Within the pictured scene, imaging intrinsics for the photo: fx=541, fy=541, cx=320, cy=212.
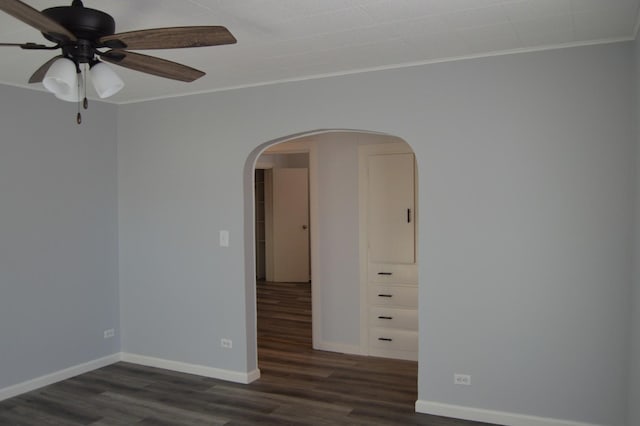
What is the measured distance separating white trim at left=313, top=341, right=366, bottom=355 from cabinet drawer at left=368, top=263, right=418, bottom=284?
2.23 feet

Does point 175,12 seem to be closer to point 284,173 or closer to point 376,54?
point 376,54

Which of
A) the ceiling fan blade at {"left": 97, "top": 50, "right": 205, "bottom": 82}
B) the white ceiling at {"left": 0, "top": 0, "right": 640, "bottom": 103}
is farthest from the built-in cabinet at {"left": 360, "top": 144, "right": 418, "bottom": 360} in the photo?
the ceiling fan blade at {"left": 97, "top": 50, "right": 205, "bottom": 82}

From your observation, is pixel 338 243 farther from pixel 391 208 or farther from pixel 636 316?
pixel 636 316

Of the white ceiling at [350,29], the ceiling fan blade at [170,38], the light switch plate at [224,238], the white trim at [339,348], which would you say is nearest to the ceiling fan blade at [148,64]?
the ceiling fan blade at [170,38]

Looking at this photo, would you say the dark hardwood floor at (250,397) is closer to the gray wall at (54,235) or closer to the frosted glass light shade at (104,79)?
the gray wall at (54,235)

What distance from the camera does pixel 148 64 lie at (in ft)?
7.79

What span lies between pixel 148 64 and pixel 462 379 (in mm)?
2727

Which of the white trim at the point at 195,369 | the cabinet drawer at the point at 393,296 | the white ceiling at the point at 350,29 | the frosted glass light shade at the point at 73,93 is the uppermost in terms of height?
the white ceiling at the point at 350,29

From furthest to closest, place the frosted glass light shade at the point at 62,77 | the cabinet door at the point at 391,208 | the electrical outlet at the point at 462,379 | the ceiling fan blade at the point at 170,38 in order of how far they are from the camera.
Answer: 1. the cabinet door at the point at 391,208
2. the electrical outlet at the point at 462,379
3. the frosted glass light shade at the point at 62,77
4. the ceiling fan blade at the point at 170,38

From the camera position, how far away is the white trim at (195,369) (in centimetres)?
440

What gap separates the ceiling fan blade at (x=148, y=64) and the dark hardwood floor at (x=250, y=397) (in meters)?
2.31

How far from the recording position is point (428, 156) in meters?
3.65

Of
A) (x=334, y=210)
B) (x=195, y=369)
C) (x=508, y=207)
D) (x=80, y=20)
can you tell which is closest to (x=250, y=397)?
(x=195, y=369)

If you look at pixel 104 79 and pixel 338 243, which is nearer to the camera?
pixel 104 79
